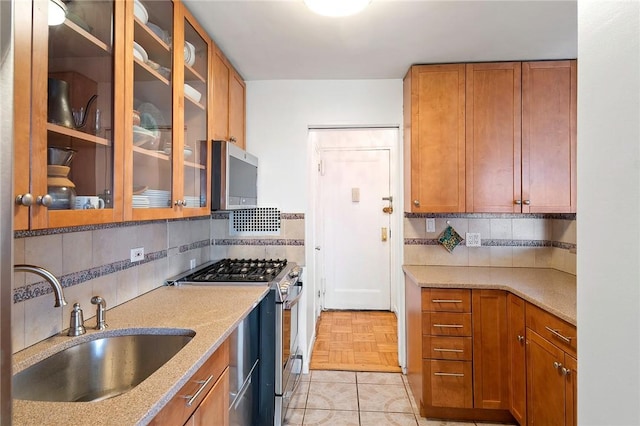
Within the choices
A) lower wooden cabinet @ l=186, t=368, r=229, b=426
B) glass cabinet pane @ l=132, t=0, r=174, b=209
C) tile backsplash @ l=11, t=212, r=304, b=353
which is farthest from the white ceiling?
lower wooden cabinet @ l=186, t=368, r=229, b=426

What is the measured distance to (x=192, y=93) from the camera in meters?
1.78

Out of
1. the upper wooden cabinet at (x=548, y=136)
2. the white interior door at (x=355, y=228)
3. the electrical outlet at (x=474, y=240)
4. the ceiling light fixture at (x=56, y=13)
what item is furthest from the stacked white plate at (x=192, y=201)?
the white interior door at (x=355, y=228)

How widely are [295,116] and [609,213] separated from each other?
7.82ft

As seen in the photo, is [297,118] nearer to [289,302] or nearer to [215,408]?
[289,302]

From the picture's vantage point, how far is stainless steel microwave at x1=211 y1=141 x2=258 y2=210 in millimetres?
1960

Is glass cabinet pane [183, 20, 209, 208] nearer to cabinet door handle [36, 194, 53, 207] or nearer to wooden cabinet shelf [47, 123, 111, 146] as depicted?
wooden cabinet shelf [47, 123, 111, 146]

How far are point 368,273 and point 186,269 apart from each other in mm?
2496

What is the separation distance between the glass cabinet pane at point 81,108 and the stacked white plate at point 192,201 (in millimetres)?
594

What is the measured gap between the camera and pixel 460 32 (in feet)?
6.54

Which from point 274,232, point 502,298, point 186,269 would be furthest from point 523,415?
point 186,269

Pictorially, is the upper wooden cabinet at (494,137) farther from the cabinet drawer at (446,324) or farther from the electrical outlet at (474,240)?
the cabinet drawer at (446,324)

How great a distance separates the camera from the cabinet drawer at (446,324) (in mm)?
2064

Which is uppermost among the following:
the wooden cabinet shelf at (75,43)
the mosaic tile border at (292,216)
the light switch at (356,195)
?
the wooden cabinet shelf at (75,43)

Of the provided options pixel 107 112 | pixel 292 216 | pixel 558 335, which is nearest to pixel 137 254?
pixel 107 112
